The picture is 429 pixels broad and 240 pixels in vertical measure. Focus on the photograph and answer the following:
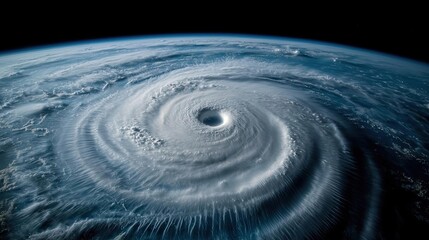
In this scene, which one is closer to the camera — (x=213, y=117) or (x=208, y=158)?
(x=208, y=158)

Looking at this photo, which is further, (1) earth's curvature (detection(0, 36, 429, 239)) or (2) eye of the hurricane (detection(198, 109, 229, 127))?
(2) eye of the hurricane (detection(198, 109, 229, 127))

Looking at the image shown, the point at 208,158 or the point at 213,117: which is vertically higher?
the point at 213,117

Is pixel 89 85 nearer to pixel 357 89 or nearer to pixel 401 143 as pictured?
pixel 401 143

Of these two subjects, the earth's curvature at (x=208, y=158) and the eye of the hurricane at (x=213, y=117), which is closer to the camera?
the earth's curvature at (x=208, y=158)
